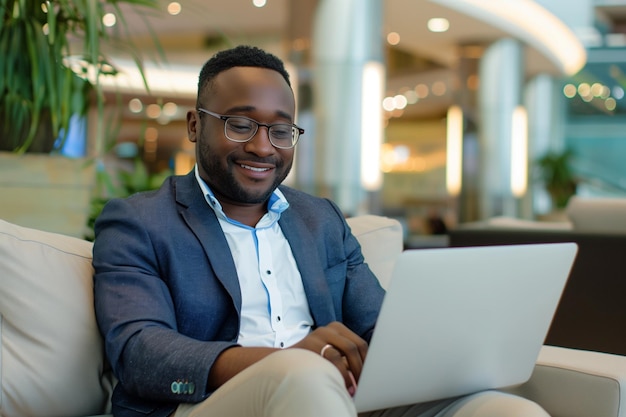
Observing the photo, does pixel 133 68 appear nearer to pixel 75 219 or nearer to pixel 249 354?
pixel 75 219

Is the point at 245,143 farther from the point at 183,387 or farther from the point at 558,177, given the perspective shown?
the point at 558,177

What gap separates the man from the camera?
1.42 m

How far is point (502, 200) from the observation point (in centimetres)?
1248

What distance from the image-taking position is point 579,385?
173 cm

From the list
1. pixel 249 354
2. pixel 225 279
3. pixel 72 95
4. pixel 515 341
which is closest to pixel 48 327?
pixel 225 279

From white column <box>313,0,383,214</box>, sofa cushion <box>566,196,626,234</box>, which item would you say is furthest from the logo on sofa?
white column <box>313,0,383,214</box>

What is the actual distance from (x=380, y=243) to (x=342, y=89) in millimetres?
5683

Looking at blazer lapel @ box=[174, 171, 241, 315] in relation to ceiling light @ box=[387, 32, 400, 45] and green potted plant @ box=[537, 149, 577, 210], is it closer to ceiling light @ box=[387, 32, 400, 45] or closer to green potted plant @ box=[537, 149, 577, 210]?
ceiling light @ box=[387, 32, 400, 45]

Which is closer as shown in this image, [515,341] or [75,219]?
[515,341]

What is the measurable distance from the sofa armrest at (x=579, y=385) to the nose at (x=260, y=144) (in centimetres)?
74

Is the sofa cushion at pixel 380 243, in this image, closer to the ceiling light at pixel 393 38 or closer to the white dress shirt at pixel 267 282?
the white dress shirt at pixel 267 282

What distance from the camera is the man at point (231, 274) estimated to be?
1.42 m

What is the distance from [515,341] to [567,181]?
41.1 feet

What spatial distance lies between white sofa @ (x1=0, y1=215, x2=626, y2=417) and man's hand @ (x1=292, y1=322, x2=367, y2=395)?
0.51 metres
